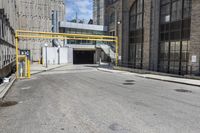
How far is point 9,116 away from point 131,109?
14.7 ft

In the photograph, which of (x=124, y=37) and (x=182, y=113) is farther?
(x=124, y=37)

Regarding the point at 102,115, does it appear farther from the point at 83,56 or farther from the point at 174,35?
the point at 83,56

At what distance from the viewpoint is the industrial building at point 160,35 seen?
16156 millimetres

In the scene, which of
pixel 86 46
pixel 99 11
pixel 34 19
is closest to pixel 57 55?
pixel 86 46

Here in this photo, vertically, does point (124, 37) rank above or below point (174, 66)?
above

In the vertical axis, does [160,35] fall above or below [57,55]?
above

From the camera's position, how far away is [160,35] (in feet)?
67.6

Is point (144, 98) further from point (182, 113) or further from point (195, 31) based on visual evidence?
point (195, 31)

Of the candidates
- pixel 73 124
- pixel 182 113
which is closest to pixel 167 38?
pixel 182 113

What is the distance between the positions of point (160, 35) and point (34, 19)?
108ft

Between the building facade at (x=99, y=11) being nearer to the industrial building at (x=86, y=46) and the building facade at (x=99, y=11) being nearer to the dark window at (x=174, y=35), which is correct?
the industrial building at (x=86, y=46)

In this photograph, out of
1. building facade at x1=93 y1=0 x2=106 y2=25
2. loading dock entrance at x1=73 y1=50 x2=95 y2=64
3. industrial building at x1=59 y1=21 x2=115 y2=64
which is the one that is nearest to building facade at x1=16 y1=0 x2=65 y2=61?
industrial building at x1=59 y1=21 x2=115 y2=64

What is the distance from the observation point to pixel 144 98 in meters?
8.64

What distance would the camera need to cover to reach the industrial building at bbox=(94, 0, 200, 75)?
1616cm
